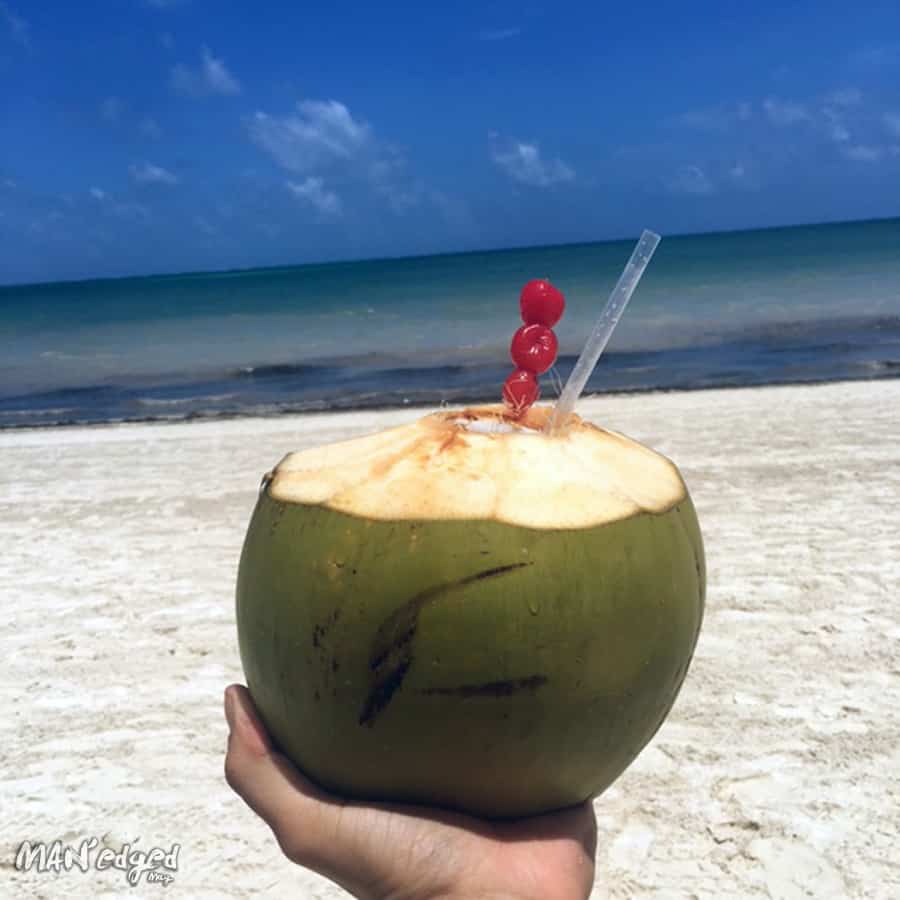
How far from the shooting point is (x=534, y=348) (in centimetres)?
149

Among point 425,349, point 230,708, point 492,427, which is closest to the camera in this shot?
point 492,427

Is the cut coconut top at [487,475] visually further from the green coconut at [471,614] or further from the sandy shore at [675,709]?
the sandy shore at [675,709]

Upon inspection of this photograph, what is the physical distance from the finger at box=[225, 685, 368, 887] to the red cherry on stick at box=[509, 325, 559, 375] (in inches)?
26.5

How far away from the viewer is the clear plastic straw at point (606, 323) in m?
1.44

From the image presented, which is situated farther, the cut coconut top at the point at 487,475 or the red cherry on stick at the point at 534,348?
the red cherry on stick at the point at 534,348

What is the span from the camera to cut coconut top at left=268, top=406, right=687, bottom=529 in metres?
1.28

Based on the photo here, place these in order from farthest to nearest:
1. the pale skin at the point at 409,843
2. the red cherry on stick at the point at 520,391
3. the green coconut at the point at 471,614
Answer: the red cherry on stick at the point at 520,391 → the pale skin at the point at 409,843 → the green coconut at the point at 471,614

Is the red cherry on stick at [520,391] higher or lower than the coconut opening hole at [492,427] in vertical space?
higher

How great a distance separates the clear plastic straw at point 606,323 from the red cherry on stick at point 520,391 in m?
0.04

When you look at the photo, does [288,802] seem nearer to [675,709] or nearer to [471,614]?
[471,614]

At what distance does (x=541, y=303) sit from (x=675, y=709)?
243 centimetres

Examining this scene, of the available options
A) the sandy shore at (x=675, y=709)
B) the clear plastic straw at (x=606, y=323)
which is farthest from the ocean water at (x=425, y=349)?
the clear plastic straw at (x=606, y=323)

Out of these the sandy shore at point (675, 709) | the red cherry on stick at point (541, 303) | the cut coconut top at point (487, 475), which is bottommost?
the sandy shore at point (675, 709)

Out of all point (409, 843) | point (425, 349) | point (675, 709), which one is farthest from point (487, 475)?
point (425, 349)
